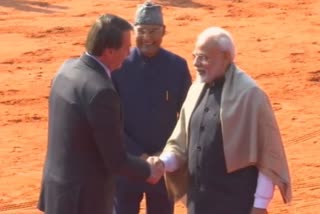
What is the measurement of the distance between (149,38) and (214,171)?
1.32 metres

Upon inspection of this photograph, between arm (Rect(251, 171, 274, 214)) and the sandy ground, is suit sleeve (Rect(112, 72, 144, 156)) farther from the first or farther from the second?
the sandy ground

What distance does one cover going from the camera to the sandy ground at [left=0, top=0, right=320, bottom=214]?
10.8 metres

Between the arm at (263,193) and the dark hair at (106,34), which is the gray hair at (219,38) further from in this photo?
the arm at (263,193)

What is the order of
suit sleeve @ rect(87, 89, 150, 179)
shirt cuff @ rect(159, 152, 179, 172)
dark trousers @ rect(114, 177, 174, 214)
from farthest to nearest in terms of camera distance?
dark trousers @ rect(114, 177, 174, 214)
shirt cuff @ rect(159, 152, 179, 172)
suit sleeve @ rect(87, 89, 150, 179)

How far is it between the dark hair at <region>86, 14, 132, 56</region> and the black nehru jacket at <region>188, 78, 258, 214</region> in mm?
658

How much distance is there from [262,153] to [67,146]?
3.61 feet

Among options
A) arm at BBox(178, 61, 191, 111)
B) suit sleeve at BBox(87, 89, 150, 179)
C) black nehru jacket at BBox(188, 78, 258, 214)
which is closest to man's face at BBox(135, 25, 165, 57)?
arm at BBox(178, 61, 191, 111)

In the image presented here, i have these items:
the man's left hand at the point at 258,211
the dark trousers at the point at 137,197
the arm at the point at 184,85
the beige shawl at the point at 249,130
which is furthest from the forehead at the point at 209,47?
the dark trousers at the point at 137,197

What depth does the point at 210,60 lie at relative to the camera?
18.5 feet

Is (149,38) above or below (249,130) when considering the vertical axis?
above

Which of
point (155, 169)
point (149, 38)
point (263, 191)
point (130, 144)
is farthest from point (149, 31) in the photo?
point (263, 191)

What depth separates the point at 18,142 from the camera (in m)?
12.3

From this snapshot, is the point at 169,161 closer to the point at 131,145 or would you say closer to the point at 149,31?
the point at 131,145

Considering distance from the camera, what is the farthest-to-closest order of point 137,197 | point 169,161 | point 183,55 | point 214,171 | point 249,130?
point 183,55
point 137,197
point 169,161
point 214,171
point 249,130
